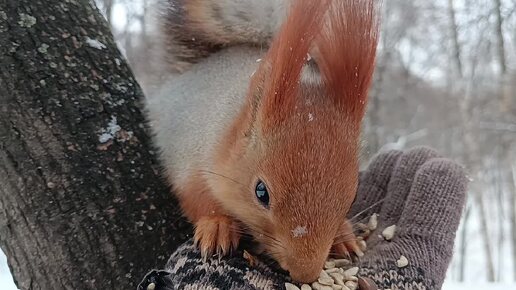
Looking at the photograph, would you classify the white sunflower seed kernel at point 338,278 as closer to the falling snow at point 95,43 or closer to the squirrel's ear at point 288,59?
the squirrel's ear at point 288,59

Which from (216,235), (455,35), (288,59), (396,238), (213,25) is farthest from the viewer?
(455,35)

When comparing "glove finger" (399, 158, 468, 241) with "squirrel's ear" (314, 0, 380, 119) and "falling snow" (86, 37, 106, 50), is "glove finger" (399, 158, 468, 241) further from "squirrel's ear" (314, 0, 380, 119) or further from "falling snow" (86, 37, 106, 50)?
"falling snow" (86, 37, 106, 50)

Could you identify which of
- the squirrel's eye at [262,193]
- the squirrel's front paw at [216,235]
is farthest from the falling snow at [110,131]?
the squirrel's eye at [262,193]

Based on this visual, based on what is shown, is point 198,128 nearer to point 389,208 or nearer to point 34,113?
point 34,113

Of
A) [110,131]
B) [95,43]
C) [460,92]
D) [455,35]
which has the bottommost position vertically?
[460,92]

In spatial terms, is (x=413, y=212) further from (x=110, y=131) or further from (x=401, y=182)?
(x=110, y=131)

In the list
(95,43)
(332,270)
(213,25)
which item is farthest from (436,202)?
(95,43)
